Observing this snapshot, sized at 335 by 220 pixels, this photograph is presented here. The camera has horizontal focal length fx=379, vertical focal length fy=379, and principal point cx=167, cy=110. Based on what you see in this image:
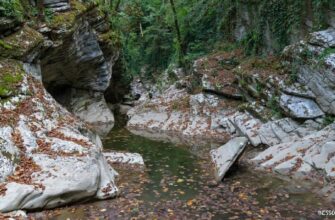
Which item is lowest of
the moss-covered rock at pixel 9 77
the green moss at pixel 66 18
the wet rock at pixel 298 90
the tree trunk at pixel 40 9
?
the wet rock at pixel 298 90

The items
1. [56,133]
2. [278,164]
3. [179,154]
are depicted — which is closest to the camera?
[56,133]

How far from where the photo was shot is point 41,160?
822 centimetres

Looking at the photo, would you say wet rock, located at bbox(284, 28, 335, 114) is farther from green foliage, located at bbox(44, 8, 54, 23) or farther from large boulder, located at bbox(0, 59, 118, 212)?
green foliage, located at bbox(44, 8, 54, 23)

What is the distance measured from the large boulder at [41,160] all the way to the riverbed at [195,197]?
32 cm

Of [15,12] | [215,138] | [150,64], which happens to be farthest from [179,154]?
[150,64]

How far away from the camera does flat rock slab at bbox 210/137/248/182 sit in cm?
1027

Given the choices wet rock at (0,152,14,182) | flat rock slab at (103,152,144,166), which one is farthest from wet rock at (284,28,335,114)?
wet rock at (0,152,14,182)

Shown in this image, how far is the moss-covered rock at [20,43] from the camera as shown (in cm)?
1148

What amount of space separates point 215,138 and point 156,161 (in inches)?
202

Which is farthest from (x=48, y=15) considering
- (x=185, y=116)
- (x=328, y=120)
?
(x=328, y=120)

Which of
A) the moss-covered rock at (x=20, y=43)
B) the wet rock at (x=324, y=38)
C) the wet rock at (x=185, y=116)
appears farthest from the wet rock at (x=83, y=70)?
the wet rock at (x=324, y=38)

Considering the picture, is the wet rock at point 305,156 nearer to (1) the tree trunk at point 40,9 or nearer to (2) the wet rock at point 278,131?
(2) the wet rock at point 278,131

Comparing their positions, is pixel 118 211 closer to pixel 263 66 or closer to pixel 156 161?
pixel 156 161

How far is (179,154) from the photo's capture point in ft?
44.1
